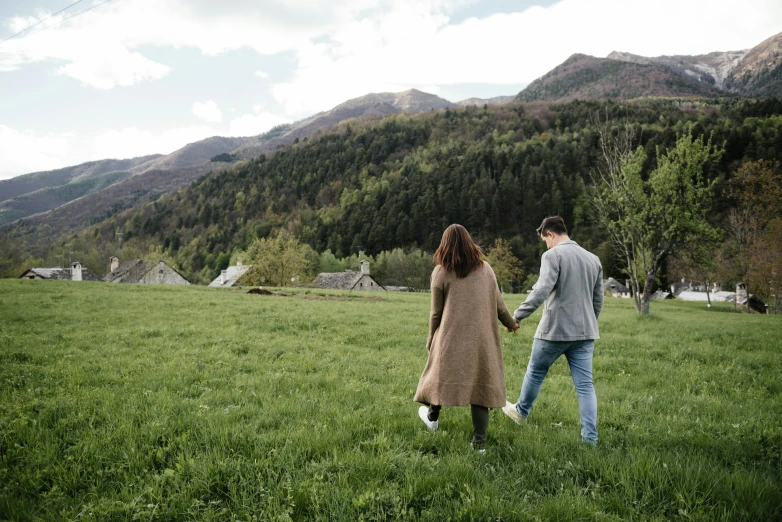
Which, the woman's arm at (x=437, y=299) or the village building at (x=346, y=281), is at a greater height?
the woman's arm at (x=437, y=299)

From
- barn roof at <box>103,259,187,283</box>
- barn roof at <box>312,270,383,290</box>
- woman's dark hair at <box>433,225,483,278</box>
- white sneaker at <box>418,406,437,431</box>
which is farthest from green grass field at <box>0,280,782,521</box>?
barn roof at <box>103,259,187,283</box>

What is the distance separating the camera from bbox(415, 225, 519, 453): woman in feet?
15.5

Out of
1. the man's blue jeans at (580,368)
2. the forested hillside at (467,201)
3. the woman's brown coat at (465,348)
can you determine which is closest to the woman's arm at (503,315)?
the woman's brown coat at (465,348)

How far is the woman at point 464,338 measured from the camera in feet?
15.5

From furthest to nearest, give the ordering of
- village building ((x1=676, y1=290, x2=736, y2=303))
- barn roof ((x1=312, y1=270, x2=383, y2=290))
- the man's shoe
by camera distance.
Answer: village building ((x1=676, y1=290, x2=736, y2=303))
barn roof ((x1=312, y1=270, x2=383, y2=290))
the man's shoe

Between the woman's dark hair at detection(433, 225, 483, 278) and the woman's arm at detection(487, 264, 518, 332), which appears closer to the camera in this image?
the woman's dark hair at detection(433, 225, 483, 278)

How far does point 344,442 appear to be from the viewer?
4.99m

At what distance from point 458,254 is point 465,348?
43.6 inches

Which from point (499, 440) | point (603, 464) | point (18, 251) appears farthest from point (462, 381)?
point (18, 251)

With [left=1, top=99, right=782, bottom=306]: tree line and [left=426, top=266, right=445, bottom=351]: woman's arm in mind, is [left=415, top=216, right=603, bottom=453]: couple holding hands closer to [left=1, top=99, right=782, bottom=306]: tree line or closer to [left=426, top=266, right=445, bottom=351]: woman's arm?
[left=426, top=266, right=445, bottom=351]: woman's arm

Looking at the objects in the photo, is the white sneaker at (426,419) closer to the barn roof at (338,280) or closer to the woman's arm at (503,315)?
the woman's arm at (503,315)

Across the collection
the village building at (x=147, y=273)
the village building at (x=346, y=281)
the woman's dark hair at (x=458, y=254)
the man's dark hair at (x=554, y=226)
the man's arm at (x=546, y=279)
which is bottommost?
the village building at (x=346, y=281)

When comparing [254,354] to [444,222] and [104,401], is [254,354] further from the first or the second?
[444,222]

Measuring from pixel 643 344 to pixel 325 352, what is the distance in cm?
990
